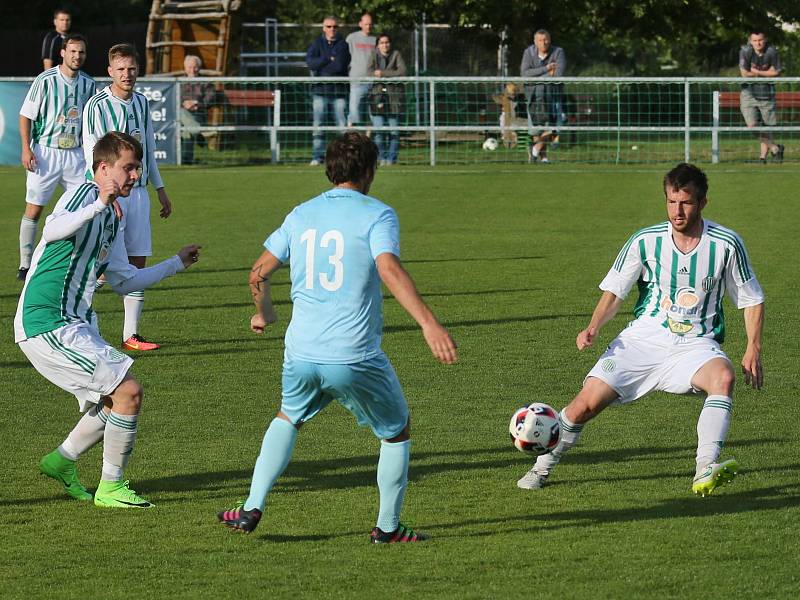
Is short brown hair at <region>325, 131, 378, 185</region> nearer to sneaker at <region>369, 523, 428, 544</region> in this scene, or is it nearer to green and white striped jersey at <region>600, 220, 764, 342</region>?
sneaker at <region>369, 523, 428, 544</region>

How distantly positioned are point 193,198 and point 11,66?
75.3ft

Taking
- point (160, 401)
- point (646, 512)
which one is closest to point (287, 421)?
point (646, 512)

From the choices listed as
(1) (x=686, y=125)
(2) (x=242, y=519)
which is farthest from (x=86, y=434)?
(1) (x=686, y=125)

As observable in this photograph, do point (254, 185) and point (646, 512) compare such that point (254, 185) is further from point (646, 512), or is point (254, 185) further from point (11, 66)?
point (11, 66)

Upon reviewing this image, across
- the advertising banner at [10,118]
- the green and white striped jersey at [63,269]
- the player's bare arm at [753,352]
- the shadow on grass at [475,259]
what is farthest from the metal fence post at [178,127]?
the player's bare arm at [753,352]

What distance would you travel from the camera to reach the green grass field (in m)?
5.15

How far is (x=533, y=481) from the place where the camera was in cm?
636

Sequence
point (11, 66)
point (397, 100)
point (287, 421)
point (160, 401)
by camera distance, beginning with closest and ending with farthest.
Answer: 1. point (287, 421)
2. point (160, 401)
3. point (397, 100)
4. point (11, 66)

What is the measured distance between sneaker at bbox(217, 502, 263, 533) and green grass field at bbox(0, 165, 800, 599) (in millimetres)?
96

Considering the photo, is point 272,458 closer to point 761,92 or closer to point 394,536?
point 394,536

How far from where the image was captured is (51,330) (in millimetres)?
5945

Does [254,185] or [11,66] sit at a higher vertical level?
[11,66]

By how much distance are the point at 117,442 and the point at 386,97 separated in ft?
56.9

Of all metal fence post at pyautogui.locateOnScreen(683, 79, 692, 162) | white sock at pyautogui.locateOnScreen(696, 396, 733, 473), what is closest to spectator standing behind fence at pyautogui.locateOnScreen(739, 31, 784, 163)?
metal fence post at pyautogui.locateOnScreen(683, 79, 692, 162)
